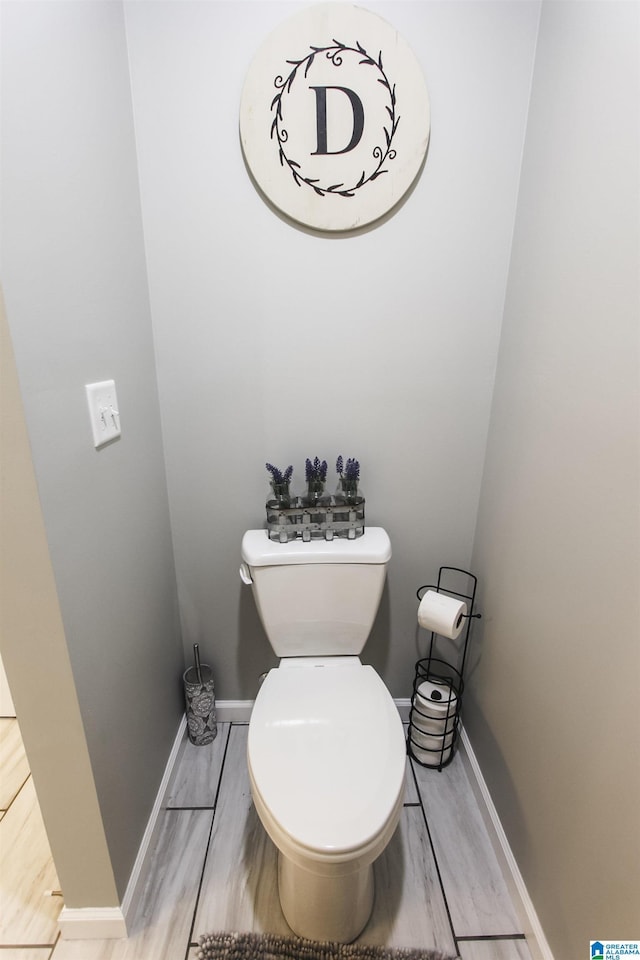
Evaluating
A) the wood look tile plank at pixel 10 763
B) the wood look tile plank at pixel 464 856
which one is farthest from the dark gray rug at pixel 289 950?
the wood look tile plank at pixel 10 763

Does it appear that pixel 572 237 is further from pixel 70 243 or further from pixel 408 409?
pixel 70 243

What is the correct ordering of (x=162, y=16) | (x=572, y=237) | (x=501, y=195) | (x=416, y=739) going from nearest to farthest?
(x=572, y=237) < (x=162, y=16) < (x=501, y=195) < (x=416, y=739)

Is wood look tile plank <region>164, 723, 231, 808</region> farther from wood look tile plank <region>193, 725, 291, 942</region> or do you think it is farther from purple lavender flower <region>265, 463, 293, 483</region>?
purple lavender flower <region>265, 463, 293, 483</region>

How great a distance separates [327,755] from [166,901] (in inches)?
23.0

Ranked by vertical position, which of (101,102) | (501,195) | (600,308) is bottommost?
(600,308)

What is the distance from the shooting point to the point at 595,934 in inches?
30.6

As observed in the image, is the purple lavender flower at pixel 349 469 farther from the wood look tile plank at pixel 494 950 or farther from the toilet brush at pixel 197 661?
the wood look tile plank at pixel 494 950

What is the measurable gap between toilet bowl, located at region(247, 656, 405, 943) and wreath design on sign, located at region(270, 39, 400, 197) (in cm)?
123

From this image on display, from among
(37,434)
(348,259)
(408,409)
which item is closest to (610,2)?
(348,259)

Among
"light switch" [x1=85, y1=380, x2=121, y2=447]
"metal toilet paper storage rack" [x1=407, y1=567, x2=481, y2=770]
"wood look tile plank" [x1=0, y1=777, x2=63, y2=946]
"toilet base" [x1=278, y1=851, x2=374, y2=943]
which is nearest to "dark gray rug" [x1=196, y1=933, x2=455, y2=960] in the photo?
"toilet base" [x1=278, y1=851, x2=374, y2=943]

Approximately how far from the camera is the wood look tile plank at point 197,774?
1310 mm

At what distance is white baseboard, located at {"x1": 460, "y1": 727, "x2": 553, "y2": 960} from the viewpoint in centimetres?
96

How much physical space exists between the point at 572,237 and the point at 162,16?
1037mm

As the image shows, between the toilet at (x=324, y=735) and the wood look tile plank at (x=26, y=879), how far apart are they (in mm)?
543
